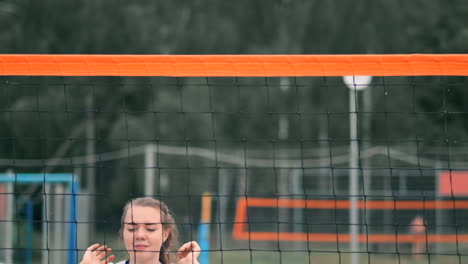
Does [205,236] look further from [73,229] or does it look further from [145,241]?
[145,241]

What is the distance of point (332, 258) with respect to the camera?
15.2 meters

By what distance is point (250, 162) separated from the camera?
17.3m

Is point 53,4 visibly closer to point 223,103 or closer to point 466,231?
point 223,103

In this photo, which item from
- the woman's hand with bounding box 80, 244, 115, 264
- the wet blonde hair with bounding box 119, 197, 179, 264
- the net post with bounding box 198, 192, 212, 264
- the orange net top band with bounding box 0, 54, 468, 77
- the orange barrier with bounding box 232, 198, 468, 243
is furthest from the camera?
the orange barrier with bounding box 232, 198, 468, 243

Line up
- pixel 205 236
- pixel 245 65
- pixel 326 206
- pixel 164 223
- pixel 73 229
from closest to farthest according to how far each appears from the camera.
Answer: pixel 164 223, pixel 245 65, pixel 73 229, pixel 205 236, pixel 326 206

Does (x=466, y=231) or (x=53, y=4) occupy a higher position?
(x=53, y=4)

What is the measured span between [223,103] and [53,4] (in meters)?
5.58

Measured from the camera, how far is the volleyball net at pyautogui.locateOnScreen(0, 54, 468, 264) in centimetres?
450

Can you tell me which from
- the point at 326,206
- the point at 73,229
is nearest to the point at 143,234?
the point at 73,229

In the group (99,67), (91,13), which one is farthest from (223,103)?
(99,67)

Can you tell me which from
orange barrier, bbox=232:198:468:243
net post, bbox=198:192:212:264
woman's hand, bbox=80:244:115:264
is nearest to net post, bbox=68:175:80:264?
woman's hand, bbox=80:244:115:264

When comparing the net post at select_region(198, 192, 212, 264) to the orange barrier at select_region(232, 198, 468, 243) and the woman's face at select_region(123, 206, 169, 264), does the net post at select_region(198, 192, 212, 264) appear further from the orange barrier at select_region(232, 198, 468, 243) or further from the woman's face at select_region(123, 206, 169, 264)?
the woman's face at select_region(123, 206, 169, 264)

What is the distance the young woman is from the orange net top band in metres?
0.77

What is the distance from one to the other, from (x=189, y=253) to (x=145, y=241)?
21 centimetres
